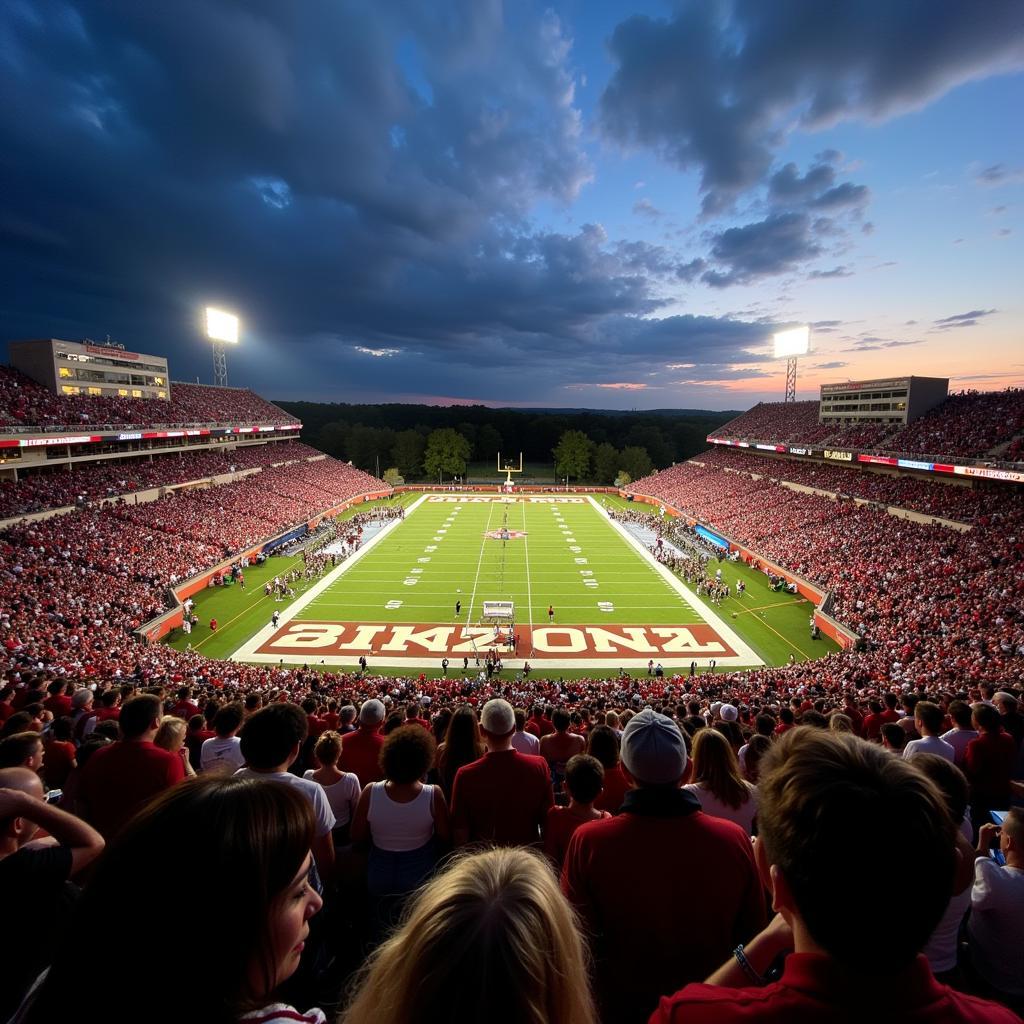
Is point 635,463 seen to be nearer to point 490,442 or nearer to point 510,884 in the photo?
point 490,442

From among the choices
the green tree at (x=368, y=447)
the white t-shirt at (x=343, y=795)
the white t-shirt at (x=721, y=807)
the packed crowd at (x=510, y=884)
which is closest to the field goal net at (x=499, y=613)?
the packed crowd at (x=510, y=884)

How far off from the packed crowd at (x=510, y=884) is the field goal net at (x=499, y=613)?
→ 2188cm

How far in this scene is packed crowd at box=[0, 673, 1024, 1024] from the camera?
1.36 metres

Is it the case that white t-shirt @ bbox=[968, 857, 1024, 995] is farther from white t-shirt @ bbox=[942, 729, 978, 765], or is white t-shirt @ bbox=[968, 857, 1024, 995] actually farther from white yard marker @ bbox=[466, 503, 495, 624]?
white yard marker @ bbox=[466, 503, 495, 624]

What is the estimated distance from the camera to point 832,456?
47.9m

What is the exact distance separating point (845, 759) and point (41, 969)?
2942mm

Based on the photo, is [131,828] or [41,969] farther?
[41,969]

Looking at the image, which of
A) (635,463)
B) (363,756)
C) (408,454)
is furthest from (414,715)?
(408,454)

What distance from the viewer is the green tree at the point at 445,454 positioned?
318 ft

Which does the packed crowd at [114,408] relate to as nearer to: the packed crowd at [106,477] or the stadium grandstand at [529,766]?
the packed crowd at [106,477]

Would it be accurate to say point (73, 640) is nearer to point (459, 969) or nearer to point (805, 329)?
point (459, 969)

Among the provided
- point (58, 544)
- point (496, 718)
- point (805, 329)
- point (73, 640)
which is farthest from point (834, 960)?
point (805, 329)

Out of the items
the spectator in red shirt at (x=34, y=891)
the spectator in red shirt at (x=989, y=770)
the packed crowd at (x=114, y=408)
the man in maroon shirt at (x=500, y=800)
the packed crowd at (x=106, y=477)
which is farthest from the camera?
the packed crowd at (x=114, y=408)

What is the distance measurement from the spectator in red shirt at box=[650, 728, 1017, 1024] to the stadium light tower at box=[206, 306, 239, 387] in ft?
247
